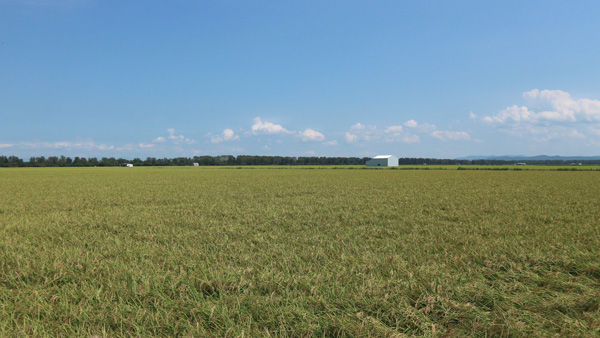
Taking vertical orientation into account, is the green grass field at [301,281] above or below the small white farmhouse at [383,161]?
below

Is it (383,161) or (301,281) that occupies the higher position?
(383,161)

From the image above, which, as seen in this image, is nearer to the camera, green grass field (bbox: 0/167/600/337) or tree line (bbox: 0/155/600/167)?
green grass field (bbox: 0/167/600/337)

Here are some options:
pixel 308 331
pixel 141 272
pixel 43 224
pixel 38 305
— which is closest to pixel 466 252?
pixel 308 331

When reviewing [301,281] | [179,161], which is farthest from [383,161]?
[301,281]

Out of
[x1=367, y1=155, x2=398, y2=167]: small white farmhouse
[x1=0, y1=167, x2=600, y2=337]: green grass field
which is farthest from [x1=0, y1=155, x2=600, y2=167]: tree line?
[x1=0, y1=167, x2=600, y2=337]: green grass field

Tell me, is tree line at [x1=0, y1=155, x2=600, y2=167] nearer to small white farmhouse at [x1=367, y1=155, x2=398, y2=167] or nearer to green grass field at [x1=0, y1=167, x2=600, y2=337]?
small white farmhouse at [x1=367, y1=155, x2=398, y2=167]

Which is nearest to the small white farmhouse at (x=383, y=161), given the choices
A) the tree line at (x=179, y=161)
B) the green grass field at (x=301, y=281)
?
the tree line at (x=179, y=161)

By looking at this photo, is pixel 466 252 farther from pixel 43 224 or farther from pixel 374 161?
pixel 374 161

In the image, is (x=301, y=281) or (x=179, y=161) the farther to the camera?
(x=179, y=161)

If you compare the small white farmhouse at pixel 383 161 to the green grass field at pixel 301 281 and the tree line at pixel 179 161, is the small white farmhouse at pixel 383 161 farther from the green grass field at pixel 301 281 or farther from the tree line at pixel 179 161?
the green grass field at pixel 301 281

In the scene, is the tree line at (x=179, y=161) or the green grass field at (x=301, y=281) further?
the tree line at (x=179, y=161)

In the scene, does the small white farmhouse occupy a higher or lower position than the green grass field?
higher

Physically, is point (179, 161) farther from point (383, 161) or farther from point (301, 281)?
point (301, 281)

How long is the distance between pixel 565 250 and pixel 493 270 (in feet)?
6.39
